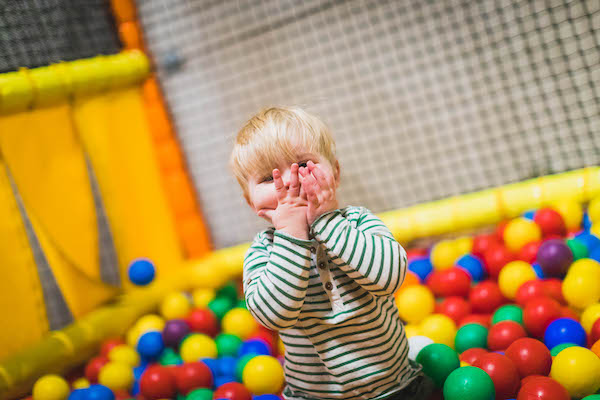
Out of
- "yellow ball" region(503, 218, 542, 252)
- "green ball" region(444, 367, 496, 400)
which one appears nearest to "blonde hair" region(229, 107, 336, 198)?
"green ball" region(444, 367, 496, 400)

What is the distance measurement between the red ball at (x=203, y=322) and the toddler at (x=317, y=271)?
65 cm

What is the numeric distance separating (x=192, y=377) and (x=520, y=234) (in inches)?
40.1

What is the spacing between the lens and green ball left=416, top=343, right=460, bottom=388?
3.53 feet

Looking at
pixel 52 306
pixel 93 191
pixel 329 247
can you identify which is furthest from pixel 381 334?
pixel 93 191

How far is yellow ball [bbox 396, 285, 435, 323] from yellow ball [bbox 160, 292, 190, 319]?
0.71 meters

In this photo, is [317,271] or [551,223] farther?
[551,223]

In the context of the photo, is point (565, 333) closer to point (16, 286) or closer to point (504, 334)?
point (504, 334)

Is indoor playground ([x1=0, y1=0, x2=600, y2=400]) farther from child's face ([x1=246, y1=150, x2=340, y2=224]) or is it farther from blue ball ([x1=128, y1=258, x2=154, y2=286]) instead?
child's face ([x1=246, y1=150, x2=340, y2=224])

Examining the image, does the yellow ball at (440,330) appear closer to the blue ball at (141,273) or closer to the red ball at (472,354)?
the red ball at (472,354)

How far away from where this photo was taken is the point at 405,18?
6.25 ft

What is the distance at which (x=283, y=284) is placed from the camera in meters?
0.87

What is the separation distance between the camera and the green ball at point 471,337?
4.02ft

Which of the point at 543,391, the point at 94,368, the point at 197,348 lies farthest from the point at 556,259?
the point at 94,368

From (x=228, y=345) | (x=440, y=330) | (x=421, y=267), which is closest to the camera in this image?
(x=440, y=330)
